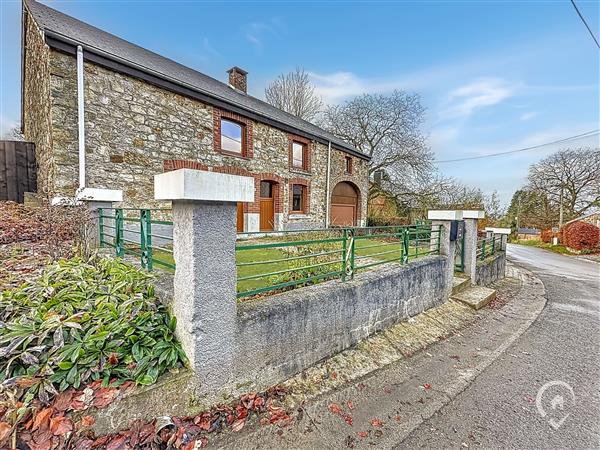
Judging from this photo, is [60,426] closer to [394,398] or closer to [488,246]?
[394,398]

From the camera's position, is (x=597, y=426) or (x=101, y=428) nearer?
(x=101, y=428)

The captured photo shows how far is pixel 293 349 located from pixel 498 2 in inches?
339

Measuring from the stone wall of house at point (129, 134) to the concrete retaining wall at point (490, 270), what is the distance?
729cm

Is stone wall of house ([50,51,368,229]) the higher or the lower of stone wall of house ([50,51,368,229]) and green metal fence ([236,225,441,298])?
the higher

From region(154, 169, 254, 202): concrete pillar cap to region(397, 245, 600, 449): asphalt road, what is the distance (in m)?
2.39

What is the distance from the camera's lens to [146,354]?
6.47 ft

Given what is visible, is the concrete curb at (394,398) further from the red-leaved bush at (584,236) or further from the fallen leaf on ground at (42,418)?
the red-leaved bush at (584,236)

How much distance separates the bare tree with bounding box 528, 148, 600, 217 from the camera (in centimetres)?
2219

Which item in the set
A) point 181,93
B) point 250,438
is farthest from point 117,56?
point 250,438

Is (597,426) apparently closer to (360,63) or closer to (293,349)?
(293,349)

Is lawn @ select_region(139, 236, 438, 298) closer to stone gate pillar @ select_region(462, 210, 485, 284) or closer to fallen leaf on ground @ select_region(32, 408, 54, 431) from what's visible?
stone gate pillar @ select_region(462, 210, 485, 284)

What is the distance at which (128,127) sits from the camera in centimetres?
661

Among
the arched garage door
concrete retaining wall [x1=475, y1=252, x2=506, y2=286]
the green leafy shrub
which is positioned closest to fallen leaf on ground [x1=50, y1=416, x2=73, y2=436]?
the green leafy shrub

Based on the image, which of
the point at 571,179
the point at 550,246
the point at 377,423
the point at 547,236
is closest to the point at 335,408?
the point at 377,423
